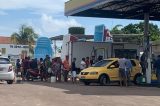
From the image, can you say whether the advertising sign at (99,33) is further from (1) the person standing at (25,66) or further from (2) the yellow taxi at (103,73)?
(2) the yellow taxi at (103,73)

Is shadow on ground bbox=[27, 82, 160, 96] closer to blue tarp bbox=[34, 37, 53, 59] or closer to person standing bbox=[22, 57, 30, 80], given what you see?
person standing bbox=[22, 57, 30, 80]

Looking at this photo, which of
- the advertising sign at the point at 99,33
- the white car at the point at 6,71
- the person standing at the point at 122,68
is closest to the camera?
the white car at the point at 6,71

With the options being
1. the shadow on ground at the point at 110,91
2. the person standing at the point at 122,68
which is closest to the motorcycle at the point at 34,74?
the person standing at the point at 122,68

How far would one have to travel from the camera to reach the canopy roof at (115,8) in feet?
98.5

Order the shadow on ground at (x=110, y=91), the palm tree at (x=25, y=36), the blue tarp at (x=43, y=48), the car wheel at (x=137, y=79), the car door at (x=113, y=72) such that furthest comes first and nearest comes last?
the palm tree at (x=25, y=36) → the blue tarp at (x=43, y=48) → the car wheel at (x=137, y=79) → the car door at (x=113, y=72) → the shadow on ground at (x=110, y=91)

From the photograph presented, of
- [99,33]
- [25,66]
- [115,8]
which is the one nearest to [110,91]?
[25,66]

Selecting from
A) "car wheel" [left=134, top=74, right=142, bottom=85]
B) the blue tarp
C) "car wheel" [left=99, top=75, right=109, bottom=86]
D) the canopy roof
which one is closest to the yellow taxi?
"car wheel" [left=99, top=75, right=109, bottom=86]

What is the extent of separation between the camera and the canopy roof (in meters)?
30.0

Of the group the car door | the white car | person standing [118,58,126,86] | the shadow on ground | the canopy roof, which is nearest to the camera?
the shadow on ground

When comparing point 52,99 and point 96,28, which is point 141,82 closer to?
point 52,99

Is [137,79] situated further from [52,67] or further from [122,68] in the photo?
[52,67]

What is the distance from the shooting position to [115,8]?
33438 mm

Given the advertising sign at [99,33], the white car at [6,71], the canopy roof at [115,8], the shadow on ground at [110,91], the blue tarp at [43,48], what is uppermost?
the canopy roof at [115,8]

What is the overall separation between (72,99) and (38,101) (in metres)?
1.40
